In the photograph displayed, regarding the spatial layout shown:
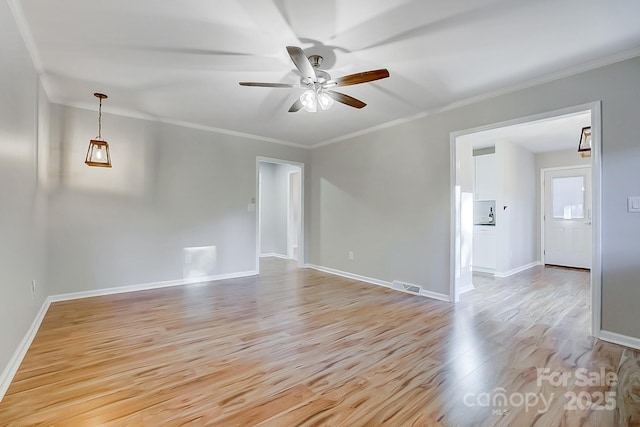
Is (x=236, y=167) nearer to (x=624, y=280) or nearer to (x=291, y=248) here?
(x=291, y=248)

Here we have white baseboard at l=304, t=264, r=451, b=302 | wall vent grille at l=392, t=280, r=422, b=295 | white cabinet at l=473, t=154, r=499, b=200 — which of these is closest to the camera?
white baseboard at l=304, t=264, r=451, b=302

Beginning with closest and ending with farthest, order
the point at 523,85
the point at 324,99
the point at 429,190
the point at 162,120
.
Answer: the point at 324,99
the point at 523,85
the point at 429,190
the point at 162,120

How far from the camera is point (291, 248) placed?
728 cm

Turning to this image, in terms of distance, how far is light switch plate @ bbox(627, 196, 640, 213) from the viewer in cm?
242

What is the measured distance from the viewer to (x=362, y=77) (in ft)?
7.70

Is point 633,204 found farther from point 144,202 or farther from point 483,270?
point 144,202

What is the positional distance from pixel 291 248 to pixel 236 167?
2.91 m

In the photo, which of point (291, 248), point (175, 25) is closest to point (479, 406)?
point (175, 25)

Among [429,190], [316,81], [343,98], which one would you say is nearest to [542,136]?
[429,190]

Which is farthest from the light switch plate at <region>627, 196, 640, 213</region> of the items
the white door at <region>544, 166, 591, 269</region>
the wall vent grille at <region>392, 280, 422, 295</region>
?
the white door at <region>544, 166, 591, 269</region>

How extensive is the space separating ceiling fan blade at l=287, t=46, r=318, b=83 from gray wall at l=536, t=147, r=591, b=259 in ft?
21.1

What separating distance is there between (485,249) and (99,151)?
20.9 ft

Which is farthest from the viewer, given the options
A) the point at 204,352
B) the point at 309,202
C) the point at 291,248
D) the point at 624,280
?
the point at 291,248

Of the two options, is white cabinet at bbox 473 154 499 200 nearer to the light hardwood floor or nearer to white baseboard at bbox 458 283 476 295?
white baseboard at bbox 458 283 476 295
